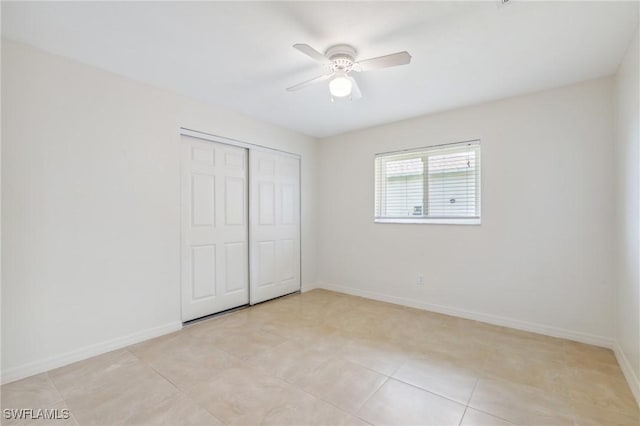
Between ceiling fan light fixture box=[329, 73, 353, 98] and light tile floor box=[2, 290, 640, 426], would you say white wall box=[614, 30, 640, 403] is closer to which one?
light tile floor box=[2, 290, 640, 426]

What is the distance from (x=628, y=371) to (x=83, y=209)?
432cm

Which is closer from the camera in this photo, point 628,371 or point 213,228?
point 628,371

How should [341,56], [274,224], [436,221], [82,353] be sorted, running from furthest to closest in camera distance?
[274,224], [436,221], [82,353], [341,56]

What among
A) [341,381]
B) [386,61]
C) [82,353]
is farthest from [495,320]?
[82,353]

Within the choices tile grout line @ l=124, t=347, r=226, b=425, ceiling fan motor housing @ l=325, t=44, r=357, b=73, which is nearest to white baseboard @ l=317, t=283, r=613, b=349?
tile grout line @ l=124, t=347, r=226, b=425

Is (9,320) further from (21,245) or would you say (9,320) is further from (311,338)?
(311,338)

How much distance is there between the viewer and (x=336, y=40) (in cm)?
208

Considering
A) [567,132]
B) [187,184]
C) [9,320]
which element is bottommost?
[9,320]

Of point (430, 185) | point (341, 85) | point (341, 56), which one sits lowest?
point (430, 185)

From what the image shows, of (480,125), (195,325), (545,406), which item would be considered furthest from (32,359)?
(480,125)

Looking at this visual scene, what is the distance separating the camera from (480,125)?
3.27 metres

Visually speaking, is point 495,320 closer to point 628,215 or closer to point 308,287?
point 628,215

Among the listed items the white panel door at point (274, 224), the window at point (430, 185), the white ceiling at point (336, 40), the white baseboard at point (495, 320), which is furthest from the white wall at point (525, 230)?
the white panel door at point (274, 224)

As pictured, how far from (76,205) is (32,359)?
3.84ft
